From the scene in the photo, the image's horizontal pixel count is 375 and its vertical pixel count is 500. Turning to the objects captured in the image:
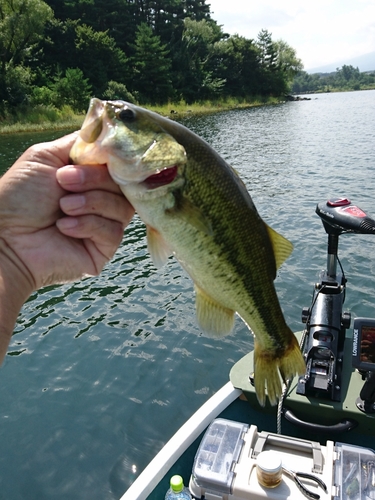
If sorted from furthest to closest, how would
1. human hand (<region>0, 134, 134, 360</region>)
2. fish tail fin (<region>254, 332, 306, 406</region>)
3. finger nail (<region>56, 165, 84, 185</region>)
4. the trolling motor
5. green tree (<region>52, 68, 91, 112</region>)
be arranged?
green tree (<region>52, 68, 91, 112</region>) → the trolling motor → fish tail fin (<region>254, 332, 306, 406</region>) → human hand (<region>0, 134, 134, 360</region>) → finger nail (<region>56, 165, 84, 185</region>)

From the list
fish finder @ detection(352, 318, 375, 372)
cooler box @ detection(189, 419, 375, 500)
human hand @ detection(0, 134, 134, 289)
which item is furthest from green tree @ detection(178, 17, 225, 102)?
human hand @ detection(0, 134, 134, 289)

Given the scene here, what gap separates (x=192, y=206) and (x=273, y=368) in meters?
1.14

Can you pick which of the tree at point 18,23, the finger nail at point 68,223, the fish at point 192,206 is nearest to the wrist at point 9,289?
the finger nail at point 68,223

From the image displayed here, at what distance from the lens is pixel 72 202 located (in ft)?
7.43

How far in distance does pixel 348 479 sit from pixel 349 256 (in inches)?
338

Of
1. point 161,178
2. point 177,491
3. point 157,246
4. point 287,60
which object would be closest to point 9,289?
point 157,246

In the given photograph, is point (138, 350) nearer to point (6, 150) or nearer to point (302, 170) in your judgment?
point (302, 170)

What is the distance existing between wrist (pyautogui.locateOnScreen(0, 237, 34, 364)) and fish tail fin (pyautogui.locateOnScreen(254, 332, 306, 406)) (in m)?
1.41

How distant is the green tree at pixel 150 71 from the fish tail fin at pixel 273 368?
208 feet

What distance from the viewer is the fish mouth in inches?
82.0

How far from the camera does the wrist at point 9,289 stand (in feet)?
7.64

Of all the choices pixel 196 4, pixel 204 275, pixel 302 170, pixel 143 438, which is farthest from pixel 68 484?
pixel 196 4

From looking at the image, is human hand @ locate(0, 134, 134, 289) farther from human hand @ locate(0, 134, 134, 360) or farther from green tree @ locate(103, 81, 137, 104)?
green tree @ locate(103, 81, 137, 104)

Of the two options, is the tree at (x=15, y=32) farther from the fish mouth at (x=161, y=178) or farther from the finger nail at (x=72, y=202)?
the fish mouth at (x=161, y=178)
